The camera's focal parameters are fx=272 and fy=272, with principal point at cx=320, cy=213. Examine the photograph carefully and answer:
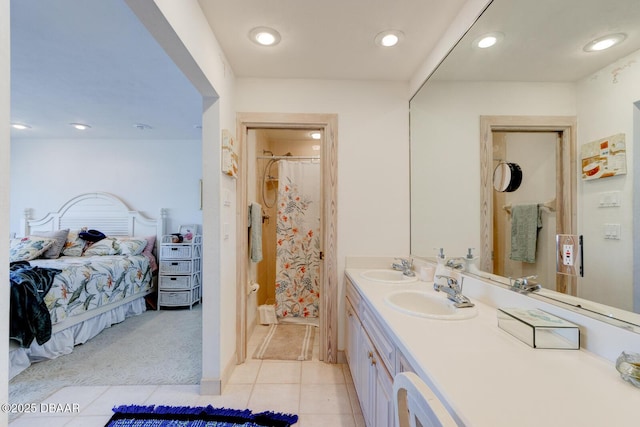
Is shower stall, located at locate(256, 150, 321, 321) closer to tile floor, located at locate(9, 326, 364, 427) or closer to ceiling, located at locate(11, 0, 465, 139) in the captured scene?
tile floor, located at locate(9, 326, 364, 427)

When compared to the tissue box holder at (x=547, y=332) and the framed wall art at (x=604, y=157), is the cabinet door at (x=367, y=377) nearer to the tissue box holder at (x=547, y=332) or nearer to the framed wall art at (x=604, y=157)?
the tissue box holder at (x=547, y=332)

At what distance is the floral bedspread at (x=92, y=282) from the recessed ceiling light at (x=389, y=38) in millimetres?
3220

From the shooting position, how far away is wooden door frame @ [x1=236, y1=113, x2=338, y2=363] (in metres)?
2.18

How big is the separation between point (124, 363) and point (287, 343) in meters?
1.33

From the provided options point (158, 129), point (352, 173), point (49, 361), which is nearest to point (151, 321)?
point (49, 361)

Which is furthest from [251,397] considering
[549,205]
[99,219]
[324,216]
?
[99,219]

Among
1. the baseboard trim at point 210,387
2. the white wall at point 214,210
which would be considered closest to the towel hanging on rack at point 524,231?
the white wall at point 214,210

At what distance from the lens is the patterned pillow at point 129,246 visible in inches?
135

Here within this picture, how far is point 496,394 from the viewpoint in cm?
64

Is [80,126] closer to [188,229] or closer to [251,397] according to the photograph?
[188,229]

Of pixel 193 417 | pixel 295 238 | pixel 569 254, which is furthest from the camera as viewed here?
pixel 295 238

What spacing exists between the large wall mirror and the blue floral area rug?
4.76ft

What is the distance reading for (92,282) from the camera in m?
2.70

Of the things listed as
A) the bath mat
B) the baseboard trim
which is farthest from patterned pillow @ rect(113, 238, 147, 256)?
the baseboard trim
